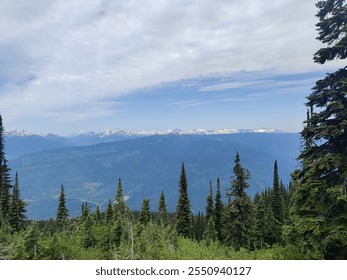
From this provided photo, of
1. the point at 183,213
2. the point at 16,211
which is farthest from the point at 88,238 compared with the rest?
the point at 183,213

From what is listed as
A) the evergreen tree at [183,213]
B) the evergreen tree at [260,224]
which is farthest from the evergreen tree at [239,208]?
the evergreen tree at [183,213]

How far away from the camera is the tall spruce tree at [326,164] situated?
12.2 metres

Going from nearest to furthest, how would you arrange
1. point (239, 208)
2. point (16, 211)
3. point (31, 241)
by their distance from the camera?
1. point (31, 241)
2. point (239, 208)
3. point (16, 211)

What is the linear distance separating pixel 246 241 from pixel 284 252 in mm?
28922

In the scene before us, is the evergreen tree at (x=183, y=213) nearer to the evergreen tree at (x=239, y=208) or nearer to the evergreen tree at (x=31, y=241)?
the evergreen tree at (x=239, y=208)

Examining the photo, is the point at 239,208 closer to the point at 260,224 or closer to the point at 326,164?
the point at 260,224

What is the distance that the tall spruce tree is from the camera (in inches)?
482

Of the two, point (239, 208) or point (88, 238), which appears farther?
point (239, 208)

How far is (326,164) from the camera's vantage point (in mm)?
12414

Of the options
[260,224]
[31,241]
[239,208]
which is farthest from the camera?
Answer: [260,224]

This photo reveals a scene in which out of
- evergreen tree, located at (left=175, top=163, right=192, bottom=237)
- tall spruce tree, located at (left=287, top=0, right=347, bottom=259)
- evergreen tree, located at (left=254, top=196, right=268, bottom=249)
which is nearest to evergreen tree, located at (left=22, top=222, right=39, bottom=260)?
tall spruce tree, located at (left=287, top=0, right=347, bottom=259)

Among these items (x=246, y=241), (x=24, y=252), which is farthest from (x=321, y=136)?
(x=246, y=241)
